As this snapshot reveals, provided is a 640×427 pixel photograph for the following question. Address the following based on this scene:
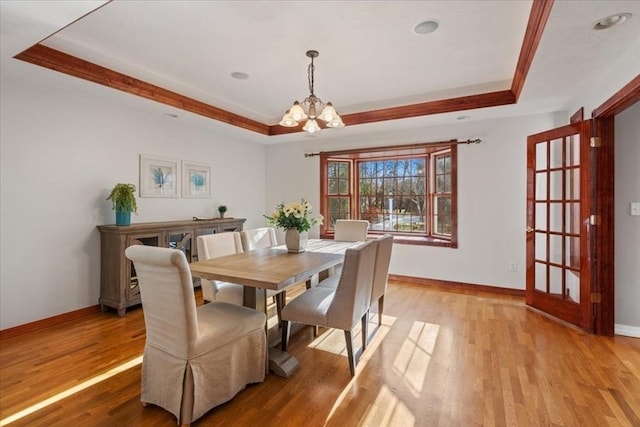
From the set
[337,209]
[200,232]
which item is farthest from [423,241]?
[200,232]

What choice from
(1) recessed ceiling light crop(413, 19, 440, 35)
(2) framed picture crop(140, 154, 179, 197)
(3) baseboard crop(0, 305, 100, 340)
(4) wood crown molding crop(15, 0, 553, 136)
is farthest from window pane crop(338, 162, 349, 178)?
(3) baseboard crop(0, 305, 100, 340)

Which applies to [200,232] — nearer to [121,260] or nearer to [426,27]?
[121,260]

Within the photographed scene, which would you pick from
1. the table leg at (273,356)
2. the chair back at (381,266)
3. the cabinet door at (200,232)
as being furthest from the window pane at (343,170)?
the table leg at (273,356)

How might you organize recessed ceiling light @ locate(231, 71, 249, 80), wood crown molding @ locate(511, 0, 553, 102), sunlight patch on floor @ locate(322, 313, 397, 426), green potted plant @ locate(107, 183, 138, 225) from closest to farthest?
wood crown molding @ locate(511, 0, 553, 102) < sunlight patch on floor @ locate(322, 313, 397, 426) < recessed ceiling light @ locate(231, 71, 249, 80) < green potted plant @ locate(107, 183, 138, 225)

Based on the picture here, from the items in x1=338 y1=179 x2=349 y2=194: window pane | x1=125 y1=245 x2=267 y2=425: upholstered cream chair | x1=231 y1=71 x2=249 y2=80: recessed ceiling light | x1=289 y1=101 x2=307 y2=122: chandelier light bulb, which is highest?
x1=231 y1=71 x2=249 y2=80: recessed ceiling light

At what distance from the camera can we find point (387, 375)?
2244mm

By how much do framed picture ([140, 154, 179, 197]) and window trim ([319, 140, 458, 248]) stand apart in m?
2.34

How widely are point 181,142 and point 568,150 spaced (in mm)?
4623

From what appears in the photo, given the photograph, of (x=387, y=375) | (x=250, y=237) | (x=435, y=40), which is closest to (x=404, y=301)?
(x=387, y=375)

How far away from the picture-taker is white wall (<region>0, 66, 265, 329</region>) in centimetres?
287

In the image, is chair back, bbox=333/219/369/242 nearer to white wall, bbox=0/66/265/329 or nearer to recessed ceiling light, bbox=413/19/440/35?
recessed ceiling light, bbox=413/19/440/35

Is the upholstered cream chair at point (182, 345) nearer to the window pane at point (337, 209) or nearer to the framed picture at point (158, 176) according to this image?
the framed picture at point (158, 176)

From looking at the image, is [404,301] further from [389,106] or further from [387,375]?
[389,106]

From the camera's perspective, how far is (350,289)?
84.4 inches
